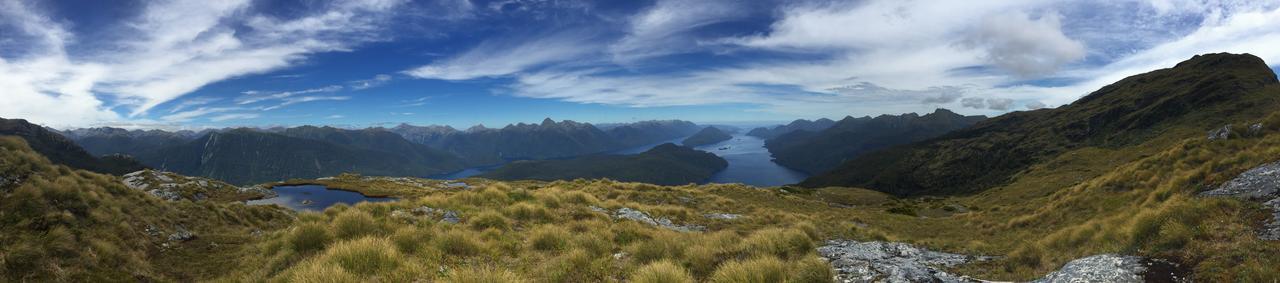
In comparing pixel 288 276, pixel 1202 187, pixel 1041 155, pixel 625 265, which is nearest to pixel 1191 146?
pixel 1202 187

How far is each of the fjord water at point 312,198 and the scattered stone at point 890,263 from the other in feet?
127

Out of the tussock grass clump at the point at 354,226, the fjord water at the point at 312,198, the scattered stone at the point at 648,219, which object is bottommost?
the fjord water at the point at 312,198

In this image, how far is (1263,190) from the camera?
31.4 feet

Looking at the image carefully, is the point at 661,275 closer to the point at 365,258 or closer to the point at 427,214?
the point at 365,258

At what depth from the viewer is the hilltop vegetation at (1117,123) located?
4210 inches

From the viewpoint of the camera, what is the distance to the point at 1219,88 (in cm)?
12812

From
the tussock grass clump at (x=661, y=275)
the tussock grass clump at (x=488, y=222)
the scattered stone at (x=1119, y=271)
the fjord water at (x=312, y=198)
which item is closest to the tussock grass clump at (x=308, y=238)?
the tussock grass clump at (x=488, y=222)

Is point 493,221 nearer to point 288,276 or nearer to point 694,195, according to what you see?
point 288,276

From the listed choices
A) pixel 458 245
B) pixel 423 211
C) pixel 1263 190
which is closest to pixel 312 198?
pixel 423 211

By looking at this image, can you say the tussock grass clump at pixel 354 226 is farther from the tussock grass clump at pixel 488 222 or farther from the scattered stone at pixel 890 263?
the scattered stone at pixel 890 263

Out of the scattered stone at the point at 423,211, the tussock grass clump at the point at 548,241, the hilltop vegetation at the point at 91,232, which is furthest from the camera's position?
the scattered stone at the point at 423,211

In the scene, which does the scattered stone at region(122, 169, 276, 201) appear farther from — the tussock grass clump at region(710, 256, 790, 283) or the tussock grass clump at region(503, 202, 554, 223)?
the tussock grass clump at region(710, 256, 790, 283)

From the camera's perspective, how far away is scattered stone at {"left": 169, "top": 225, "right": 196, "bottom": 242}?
13792 mm

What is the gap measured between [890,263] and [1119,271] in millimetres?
3376
